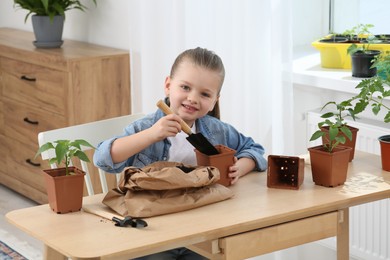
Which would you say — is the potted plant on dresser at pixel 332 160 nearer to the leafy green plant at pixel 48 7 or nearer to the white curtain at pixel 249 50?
the white curtain at pixel 249 50

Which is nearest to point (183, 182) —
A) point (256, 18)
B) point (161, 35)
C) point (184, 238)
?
point (184, 238)

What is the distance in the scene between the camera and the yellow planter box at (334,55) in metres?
3.60

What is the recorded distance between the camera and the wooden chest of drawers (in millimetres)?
4184

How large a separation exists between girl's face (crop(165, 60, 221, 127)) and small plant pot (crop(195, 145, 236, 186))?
0.52 feet

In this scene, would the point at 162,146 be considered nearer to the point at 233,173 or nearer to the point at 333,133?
the point at 233,173

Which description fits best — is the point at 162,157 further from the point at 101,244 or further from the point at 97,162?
the point at 101,244

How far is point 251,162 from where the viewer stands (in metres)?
2.53

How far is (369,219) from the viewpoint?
342 cm

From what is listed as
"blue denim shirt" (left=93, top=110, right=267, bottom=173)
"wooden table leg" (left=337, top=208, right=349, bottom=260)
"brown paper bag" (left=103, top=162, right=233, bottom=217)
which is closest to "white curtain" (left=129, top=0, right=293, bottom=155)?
"blue denim shirt" (left=93, top=110, right=267, bottom=173)

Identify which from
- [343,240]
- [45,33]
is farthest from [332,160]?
[45,33]

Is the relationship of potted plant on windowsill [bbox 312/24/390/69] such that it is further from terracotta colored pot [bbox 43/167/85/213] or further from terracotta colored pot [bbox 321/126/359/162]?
terracotta colored pot [bbox 43/167/85/213]

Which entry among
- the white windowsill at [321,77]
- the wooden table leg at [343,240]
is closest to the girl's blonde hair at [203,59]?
the wooden table leg at [343,240]

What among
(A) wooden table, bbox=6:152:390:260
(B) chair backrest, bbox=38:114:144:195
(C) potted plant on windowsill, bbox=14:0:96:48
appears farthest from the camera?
(C) potted plant on windowsill, bbox=14:0:96:48

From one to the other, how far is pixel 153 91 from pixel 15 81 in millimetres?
998
